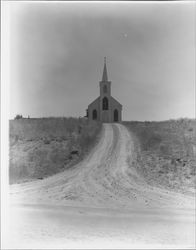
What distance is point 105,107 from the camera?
13719mm

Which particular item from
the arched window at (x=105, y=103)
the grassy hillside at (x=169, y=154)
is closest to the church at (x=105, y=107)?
the arched window at (x=105, y=103)

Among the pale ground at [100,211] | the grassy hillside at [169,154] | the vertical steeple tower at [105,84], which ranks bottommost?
the pale ground at [100,211]

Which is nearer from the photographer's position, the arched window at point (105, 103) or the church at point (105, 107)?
the church at point (105, 107)

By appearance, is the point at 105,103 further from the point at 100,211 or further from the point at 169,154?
the point at 169,154

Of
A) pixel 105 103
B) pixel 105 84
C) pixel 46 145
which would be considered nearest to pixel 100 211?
pixel 105 103

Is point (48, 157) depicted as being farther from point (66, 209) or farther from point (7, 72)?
point (7, 72)

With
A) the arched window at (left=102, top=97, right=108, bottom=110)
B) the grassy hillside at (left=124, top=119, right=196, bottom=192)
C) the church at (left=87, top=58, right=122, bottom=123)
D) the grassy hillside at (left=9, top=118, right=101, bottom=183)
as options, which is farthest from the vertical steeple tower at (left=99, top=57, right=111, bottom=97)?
the grassy hillside at (left=124, top=119, right=196, bottom=192)

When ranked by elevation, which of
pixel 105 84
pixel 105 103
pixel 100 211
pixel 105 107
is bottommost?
pixel 100 211

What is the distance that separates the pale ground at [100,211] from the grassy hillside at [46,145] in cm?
54

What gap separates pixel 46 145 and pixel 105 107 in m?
4.51

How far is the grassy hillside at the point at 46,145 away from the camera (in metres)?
14.2

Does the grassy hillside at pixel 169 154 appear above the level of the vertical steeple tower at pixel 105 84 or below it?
below

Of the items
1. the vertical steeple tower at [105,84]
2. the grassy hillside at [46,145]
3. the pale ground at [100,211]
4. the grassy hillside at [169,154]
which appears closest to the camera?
the pale ground at [100,211]

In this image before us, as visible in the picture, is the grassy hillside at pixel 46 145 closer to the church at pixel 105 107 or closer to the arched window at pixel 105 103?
the church at pixel 105 107
